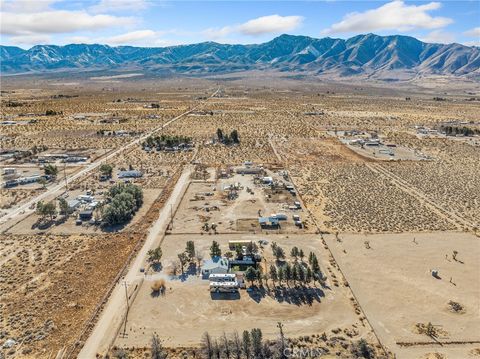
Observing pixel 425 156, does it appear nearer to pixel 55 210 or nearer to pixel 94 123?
pixel 55 210

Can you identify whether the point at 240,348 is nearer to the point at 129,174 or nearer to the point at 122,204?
the point at 122,204

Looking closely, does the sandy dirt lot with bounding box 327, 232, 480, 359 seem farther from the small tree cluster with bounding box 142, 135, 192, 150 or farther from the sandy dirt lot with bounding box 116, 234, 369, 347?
the small tree cluster with bounding box 142, 135, 192, 150

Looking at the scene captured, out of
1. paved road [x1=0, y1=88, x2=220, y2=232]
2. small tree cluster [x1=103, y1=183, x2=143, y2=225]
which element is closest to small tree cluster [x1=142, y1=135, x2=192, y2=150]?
paved road [x1=0, y1=88, x2=220, y2=232]

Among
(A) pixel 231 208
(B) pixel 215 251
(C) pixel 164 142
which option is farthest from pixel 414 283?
(C) pixel 164 142

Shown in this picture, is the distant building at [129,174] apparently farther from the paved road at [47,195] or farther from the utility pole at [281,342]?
the utility pole at [281,342]

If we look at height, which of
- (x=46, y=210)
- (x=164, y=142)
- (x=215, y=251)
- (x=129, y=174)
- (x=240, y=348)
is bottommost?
(x=240, y=348)

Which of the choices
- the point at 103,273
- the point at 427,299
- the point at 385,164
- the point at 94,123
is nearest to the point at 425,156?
the point at 385,164
